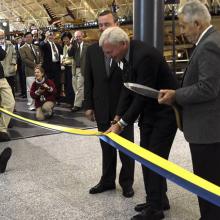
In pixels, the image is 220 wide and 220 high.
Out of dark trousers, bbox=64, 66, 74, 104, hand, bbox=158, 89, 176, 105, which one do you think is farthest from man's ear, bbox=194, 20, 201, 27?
dark trousers, bbox=64, 66, 74, 104

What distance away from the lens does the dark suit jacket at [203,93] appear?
6.77 feet

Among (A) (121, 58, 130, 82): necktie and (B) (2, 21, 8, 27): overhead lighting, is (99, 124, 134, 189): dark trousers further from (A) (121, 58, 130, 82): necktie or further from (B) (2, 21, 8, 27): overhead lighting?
(B) (2, 21, 8, 27): overhead lighting

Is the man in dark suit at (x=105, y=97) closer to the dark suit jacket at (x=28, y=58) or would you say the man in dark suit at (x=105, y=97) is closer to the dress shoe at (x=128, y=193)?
the dress shoe at (x=128, y=193)

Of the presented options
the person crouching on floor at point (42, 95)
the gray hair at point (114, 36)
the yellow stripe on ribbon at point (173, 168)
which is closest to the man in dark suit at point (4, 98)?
the person crouching on floor at point (42, 95)

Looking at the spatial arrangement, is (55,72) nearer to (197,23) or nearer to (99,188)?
(99,188)

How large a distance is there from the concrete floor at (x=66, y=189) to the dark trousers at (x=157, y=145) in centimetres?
25

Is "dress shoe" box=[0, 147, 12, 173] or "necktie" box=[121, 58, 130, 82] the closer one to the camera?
"necktie" box=[121, 58, 130, 82]

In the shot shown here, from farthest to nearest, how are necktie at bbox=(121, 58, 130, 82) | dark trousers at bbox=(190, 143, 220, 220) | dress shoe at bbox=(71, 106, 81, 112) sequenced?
1. dress shoe at bbox=(71, 106, 81, 112)
2. necktie at bbox=(121, 58, 130, 82)
3. dark trousers at bbox=(190, 143, 220, 220)

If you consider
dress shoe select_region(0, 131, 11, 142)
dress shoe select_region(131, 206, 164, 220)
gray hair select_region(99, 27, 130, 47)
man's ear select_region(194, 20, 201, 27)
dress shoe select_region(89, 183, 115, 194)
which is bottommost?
dress shoe select_region(0, 131, 11, 142)

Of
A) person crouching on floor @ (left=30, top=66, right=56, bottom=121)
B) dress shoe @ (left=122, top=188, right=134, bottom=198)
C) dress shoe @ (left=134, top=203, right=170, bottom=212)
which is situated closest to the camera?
dress shoe @ (left=134, top=203, right=170, bottom=212)

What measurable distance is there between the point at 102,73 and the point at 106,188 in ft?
3.35

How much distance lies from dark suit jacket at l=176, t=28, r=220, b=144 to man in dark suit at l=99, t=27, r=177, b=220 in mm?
411

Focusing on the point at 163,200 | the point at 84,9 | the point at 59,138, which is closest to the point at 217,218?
the point at 163,200

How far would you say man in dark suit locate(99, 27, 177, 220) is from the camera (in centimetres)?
260
